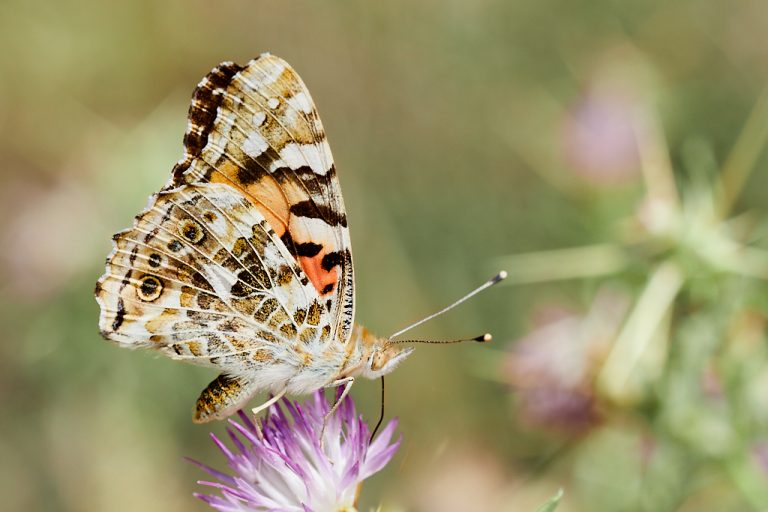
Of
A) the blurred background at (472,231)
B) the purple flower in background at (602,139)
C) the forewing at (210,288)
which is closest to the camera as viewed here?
the forewing at (210,288)

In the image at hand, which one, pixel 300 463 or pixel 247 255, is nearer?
pixel 300 463

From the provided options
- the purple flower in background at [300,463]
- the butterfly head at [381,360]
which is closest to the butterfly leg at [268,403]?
the purple flower in background at [300,463]

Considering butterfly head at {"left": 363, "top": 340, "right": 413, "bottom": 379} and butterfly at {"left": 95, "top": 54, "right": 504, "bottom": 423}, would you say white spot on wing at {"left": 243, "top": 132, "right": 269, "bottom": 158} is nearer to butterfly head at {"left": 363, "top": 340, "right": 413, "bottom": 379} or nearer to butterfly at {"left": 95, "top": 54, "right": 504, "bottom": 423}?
butterfly at {"left": 95, "top": 54, "right": 504, "bottom": 423}

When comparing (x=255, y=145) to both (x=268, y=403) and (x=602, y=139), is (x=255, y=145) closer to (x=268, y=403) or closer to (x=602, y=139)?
(x=268, y=403)

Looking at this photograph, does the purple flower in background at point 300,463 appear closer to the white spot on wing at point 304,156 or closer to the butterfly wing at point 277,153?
the butterfly wing at point 277,153

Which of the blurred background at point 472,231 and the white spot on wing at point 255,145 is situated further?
the blurred background at point 472,231

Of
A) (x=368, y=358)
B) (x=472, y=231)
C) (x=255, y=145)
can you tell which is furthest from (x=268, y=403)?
(x=472, y=231)

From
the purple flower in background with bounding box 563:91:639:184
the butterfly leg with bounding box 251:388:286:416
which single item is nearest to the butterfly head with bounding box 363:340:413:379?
the butterfly leg with bounding box 251:388:286:416

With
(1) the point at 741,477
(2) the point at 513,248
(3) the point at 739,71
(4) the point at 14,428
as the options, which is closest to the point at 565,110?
(2) the point at 513,248
